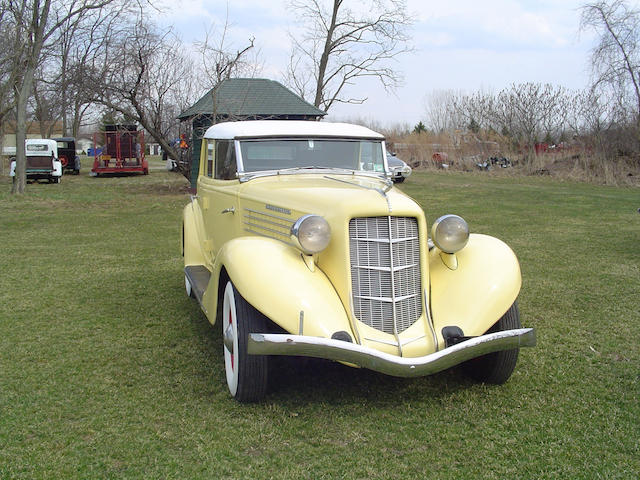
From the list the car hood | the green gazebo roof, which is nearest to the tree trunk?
the green gazebo roof

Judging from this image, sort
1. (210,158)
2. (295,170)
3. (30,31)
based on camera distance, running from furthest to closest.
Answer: (30,31), (210,158), (295,170)

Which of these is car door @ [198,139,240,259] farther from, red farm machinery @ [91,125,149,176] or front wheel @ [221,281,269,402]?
red farm machinery @ [91,125,149,176]

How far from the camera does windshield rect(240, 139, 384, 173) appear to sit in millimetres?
4797

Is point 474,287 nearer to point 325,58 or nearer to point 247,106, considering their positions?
point 247,106

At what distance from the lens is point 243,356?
3.43 metres

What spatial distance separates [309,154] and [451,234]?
156 cm

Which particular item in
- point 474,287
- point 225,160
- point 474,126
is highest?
point 474,126

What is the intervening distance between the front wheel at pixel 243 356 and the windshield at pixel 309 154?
4.67 ft

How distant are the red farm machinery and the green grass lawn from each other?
20.0m

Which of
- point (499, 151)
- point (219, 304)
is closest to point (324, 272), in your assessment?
point (219, 304)

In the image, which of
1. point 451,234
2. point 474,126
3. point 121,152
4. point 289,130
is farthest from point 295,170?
point 474,126

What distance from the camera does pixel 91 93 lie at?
15617mm

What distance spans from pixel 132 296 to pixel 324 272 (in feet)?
10.7

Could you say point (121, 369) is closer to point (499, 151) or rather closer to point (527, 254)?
point (527, 254)
